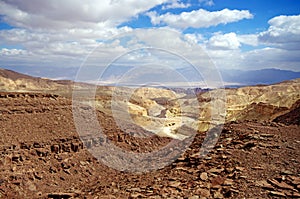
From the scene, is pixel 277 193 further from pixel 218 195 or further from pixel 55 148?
pixel 55 148

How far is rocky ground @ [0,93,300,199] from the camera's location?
6.61 m

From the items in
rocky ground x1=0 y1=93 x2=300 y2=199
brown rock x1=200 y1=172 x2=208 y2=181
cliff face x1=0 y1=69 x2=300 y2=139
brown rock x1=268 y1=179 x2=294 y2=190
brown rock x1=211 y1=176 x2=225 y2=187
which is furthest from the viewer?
cliff face x1=0 y1=69 x2=300 y2=139

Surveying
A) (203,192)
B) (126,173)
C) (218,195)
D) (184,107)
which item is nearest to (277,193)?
(218,195)

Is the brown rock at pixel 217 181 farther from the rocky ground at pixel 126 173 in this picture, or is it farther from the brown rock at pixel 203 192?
the brown rock at pixel 203 192

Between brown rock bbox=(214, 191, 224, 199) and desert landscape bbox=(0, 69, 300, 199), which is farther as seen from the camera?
desert landscape bbox=(0, 69, 300, 199)

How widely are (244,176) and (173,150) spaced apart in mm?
3705

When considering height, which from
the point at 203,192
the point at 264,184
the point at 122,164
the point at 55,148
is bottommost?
the point at 122,164

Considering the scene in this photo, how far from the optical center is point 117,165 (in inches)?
455

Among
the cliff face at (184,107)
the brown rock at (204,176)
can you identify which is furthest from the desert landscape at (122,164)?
the cliff face at (184,107)

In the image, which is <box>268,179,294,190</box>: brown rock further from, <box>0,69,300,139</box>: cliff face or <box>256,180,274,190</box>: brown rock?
<box>0,69,300,139</box>: cliff face

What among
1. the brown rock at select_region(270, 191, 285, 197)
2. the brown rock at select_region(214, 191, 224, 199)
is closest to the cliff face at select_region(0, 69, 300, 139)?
the brown rock at select_region(270, 191, 285, 197)

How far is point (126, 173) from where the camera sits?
9219 millimetres

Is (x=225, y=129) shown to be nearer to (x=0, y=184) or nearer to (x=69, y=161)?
(x=69, y=161)

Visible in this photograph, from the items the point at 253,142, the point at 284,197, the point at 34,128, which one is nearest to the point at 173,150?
the point at 253,142
